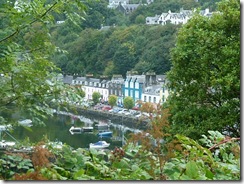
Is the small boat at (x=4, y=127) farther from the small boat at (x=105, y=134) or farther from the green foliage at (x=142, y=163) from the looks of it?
the small boat at (x=105, y=134)

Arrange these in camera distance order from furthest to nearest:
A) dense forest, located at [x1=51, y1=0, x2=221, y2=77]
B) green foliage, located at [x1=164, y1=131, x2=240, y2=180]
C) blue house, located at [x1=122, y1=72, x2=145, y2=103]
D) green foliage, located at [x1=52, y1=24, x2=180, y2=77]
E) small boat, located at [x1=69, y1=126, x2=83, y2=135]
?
1. small boat, located at [x1=69, y1=126, x2=83, y2=135]
2. blue house, located at [x1=122, y1=72, x2=145, y2=103]
3. green foliage, located at [x1=52, y1=24, x2=180, y2=77]
4. dense forest, located at [x1=51, y1=0, x2=221, y2=77]
5. green foliage, located at [x1=164, y1=131, x2=240, y2=180]

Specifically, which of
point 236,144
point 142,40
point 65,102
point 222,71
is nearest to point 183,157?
point 236,144

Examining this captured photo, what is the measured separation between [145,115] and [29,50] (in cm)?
80

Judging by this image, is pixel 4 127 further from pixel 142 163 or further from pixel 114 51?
pixel 114 51

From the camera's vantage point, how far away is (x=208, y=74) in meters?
4.48

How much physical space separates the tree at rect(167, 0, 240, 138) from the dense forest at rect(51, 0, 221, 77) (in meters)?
0.77

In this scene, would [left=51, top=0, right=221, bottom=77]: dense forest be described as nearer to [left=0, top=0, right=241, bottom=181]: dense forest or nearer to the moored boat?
[left=0, top=0, right=241, bottom=181]: dense forest

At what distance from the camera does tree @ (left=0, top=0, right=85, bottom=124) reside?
1.92m

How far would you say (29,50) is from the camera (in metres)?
2.10

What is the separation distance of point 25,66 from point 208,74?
8.86ft

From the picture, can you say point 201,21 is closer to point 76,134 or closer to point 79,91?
point 79,91

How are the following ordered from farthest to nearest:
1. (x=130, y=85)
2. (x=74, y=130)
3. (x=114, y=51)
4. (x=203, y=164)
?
(x=74, y=130) → (x=114, y=51) → (x=130, y=85) → (x=203, y=164)

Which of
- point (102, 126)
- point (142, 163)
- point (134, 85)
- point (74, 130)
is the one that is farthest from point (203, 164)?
point (102, 126)

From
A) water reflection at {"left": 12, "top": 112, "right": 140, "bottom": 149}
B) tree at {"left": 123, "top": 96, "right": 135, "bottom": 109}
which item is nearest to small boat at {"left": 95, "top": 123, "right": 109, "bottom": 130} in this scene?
water reflection at {"left": 12, "top": 112, "right": 140, "bottom": 149}
